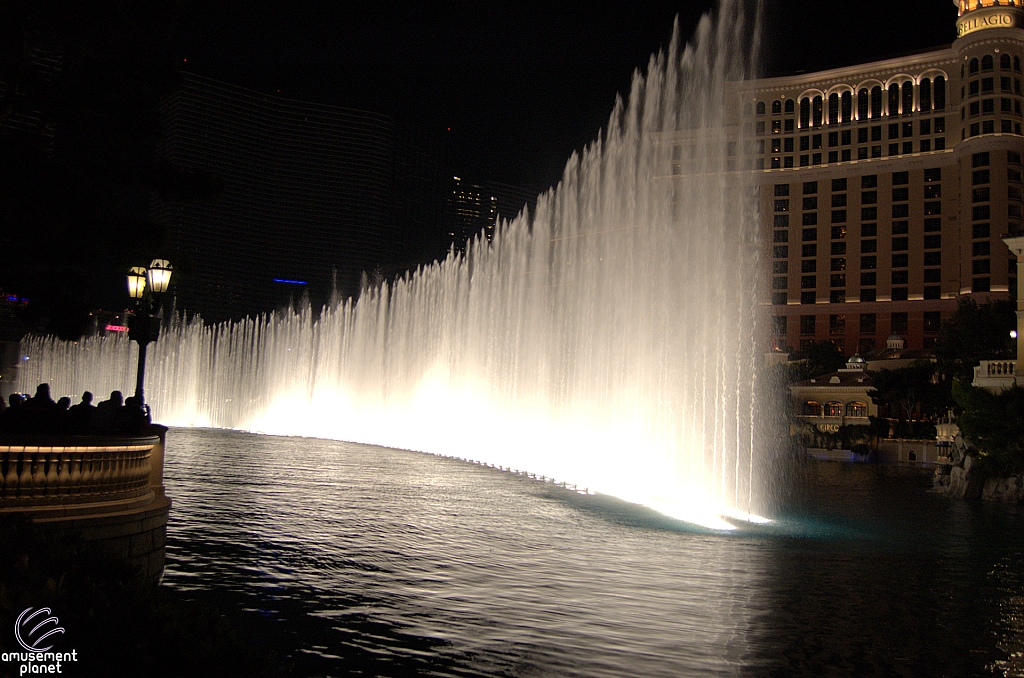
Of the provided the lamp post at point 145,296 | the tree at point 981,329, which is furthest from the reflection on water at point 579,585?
the tree at point 981,329

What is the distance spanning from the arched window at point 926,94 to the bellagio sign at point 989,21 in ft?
19.4

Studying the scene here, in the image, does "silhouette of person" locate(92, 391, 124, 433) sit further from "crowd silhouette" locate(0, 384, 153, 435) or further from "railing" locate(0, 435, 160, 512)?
"railing" locate(0, 435, 160, 512)

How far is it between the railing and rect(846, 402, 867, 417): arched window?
73333 mm

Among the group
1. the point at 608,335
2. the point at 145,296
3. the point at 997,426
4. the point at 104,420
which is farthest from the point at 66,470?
the point at 997,426

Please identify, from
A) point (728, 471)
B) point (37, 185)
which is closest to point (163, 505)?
point (37, 185)

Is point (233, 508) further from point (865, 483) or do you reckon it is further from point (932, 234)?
point (932, 234)

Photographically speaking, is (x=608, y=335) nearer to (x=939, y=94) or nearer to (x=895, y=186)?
(x=895, y=186)

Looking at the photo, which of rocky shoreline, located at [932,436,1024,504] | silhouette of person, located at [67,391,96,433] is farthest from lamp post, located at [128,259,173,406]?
rocky shoreline, located at [932,436,1024,504]

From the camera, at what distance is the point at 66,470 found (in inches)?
331

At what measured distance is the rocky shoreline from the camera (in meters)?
28.3

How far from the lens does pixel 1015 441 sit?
28.7 meters

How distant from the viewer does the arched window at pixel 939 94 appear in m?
91.8

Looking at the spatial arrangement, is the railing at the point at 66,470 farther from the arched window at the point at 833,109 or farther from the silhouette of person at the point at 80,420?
the arched window at the point at 833,109

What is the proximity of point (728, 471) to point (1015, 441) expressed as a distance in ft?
42.3
